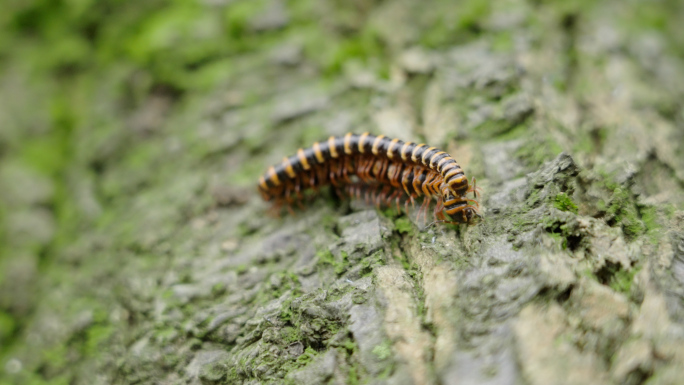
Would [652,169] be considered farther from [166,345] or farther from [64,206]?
[64,206]

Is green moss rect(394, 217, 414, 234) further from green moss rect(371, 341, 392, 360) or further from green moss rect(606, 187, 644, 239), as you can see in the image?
green moss rect(606, 187, 644, 239)

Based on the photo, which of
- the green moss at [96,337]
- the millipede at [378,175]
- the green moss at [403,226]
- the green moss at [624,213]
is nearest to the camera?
the green moss at [624,213]

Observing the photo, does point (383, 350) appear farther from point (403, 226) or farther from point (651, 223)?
point (651, 223)

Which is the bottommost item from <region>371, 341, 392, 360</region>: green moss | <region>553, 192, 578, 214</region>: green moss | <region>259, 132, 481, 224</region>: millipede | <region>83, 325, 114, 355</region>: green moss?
<region>371, 341, 392, 360</region>: green moss

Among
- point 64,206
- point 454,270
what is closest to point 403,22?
point 454,270

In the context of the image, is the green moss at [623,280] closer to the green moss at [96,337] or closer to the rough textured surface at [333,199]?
the rough textured surface at [333,199]

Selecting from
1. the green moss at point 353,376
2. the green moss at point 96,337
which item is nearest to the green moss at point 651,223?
the green moss at point 353,376

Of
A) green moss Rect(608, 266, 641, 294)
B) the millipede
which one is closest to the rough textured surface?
green moss Rect(608, 266, 641, 294)
